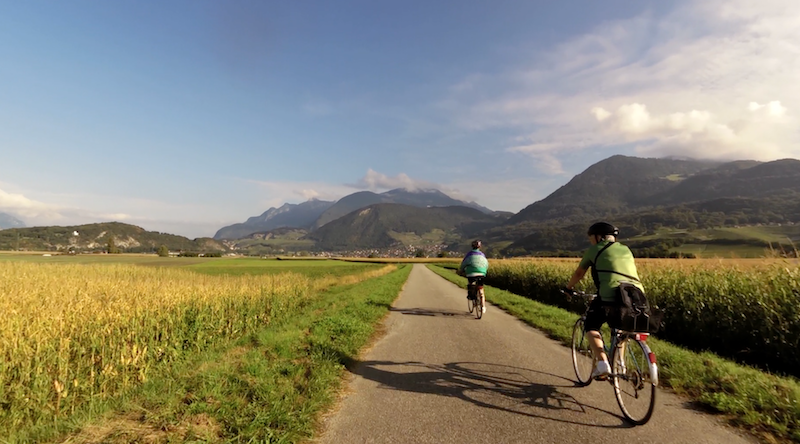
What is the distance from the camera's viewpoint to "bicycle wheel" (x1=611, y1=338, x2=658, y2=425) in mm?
4309

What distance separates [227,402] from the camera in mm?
4574

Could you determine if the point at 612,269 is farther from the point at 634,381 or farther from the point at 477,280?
the point at 477,280

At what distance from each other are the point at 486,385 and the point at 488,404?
80cm

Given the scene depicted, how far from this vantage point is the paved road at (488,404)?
4.04m

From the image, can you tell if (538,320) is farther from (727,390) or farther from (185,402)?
(185,402)

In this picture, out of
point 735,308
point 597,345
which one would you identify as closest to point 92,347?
point 597,345

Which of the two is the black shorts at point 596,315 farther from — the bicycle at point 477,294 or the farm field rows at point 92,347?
the bicycle at point 477,294

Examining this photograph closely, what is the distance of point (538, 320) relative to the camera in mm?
11461

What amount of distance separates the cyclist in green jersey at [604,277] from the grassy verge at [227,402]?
3.95 metres

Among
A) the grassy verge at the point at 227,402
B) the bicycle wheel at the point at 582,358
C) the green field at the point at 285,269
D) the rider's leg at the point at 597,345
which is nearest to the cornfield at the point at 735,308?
the bicycle wheel at the point at 582,358

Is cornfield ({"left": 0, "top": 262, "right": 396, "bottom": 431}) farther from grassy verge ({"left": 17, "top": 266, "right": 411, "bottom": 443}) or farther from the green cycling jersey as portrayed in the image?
the green cycling jersey

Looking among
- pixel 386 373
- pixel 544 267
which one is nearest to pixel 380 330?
pixel 386 373

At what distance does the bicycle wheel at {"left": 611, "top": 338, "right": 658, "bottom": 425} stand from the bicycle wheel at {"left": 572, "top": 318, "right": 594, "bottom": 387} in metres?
0.61

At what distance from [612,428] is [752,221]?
242753mm
